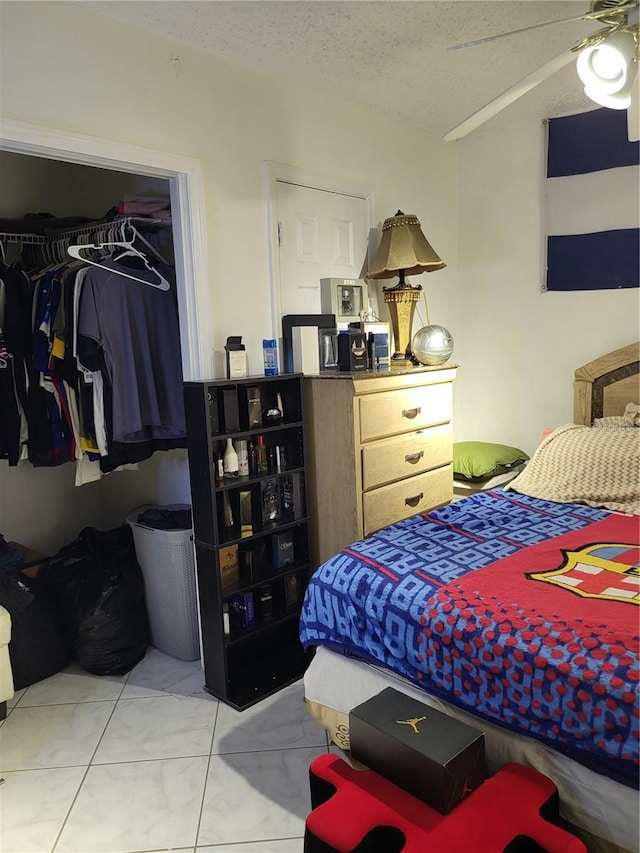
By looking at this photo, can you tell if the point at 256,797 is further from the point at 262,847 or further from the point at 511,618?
the point at 511,618

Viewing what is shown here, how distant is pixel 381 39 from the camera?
98.1 inches

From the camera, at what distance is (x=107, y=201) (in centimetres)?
350

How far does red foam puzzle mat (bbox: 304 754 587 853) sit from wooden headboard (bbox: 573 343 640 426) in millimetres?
2251

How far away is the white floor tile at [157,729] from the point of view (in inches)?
91.0

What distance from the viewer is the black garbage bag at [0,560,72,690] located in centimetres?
277

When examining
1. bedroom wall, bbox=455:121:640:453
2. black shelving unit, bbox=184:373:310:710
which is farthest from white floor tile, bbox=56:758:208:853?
bedroom wall, bbox=455:121:640:453

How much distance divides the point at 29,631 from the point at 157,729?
79 centimetres

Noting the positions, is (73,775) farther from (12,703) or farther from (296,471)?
(296,471)

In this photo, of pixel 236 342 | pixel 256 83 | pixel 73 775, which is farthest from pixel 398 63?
pixel 73 775

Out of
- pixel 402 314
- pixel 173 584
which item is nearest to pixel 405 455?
pixel 402 314

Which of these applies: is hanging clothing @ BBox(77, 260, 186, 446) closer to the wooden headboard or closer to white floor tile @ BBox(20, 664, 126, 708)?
white floor tile @ BBox(20, 664, 126, 708)

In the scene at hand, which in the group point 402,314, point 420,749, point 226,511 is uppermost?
point 402,314

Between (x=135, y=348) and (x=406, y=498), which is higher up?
(x=135, y=348)

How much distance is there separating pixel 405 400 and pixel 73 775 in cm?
196
